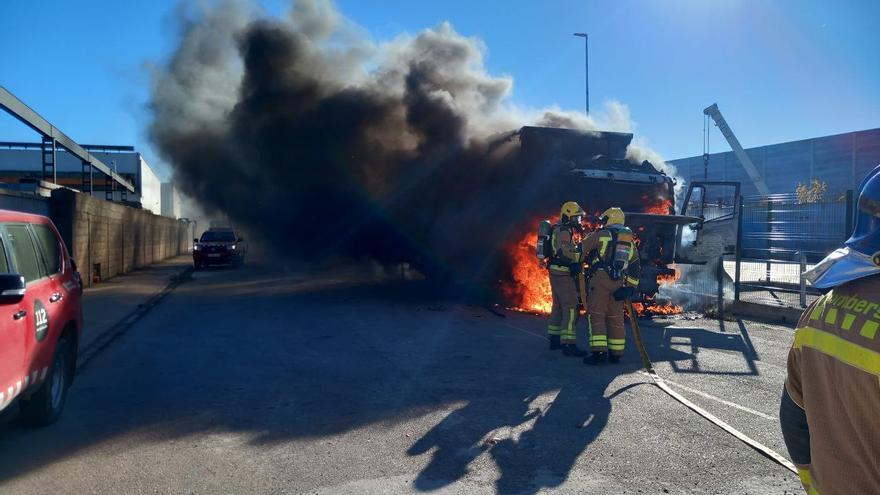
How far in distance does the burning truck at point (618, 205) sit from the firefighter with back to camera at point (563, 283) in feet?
9.66

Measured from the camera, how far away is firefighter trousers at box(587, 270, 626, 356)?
24.3 ft

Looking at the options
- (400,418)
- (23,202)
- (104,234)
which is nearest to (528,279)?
(400,418)

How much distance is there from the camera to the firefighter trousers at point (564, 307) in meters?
7.94

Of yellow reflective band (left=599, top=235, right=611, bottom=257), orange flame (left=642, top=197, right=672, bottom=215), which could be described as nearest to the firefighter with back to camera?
yellow reflective band (left=599, top=235, right=611, bottom=257)

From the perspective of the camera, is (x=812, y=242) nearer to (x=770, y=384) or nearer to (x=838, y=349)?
(x=770, y=384)

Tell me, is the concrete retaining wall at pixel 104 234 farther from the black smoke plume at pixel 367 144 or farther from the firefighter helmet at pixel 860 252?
the firefighter helmet at pixel 860 252

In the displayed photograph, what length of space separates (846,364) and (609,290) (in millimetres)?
6217

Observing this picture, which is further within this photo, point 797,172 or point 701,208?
point 797,172

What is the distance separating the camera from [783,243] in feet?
42.0

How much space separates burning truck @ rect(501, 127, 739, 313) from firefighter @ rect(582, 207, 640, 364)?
3.48m

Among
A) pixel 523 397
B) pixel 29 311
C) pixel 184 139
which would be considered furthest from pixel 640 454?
pixel 184 139

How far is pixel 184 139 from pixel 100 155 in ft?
57.8

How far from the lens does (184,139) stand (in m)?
22.2

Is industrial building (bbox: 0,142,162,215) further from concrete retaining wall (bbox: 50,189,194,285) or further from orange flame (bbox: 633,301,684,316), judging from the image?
orange flame (bbox: 633,301,684,316)
